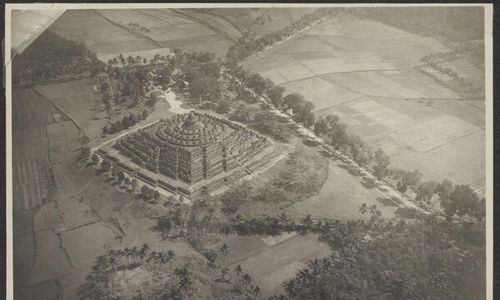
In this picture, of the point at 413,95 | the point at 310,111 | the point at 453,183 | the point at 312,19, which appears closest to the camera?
the point at 453,183

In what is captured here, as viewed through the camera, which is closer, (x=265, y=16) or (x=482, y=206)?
(x=482, y=206)

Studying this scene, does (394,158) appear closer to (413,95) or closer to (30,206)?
(413,95)

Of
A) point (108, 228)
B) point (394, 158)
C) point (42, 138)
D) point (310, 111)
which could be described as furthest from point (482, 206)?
point (42, 138)

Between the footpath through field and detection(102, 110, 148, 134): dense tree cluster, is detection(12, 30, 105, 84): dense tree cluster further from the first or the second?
the footpath through field

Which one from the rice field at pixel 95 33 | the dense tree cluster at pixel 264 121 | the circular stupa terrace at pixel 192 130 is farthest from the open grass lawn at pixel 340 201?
the rice field at pixel 95 33

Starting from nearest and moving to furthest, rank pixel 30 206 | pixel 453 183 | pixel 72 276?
1. pixel 72 276
2. pixel 30 206
3. pixel 453 183

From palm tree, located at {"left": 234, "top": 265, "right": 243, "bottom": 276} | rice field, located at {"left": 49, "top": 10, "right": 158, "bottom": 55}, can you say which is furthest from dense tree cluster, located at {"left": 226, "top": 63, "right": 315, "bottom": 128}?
palm tree, located at {"left": 234, "top": 265, "right": 243, "bottom": 276}
